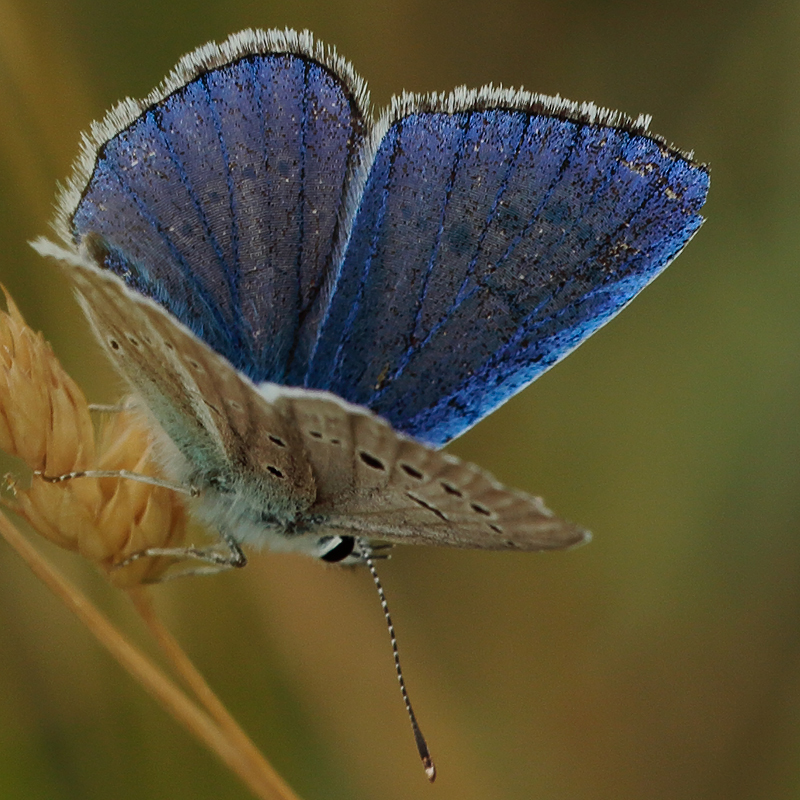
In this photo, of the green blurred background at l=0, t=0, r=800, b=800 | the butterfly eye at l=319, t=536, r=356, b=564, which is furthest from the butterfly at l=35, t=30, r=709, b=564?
the green blurred background at l=0, t=0, r=800, b=800

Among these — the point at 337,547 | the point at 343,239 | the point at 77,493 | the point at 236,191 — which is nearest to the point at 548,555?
the point at 337,547

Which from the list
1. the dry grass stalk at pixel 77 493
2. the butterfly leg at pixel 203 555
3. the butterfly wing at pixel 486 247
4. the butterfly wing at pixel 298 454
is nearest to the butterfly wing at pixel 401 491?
the butterfly wing at pixel 298 454

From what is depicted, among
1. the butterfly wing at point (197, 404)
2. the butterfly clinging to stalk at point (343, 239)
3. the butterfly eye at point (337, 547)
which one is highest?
the butterfly clinging to stalk at point (343, 239)

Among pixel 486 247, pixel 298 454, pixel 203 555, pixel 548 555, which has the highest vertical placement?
pixel 486 247

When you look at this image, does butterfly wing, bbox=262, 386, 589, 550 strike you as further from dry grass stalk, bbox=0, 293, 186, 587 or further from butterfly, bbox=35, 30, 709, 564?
dry grass stalk, bbox=0, 293, 186, 587

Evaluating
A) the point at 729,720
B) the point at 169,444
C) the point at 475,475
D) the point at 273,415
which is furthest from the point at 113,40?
the point at 729,720

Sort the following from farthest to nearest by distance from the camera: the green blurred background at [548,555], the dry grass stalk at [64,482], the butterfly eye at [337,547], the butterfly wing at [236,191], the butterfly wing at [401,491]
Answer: the green blurred background at [548,555] < the butterfly wing at [236,191] < the butterfly eye at [337,547] < the dry grass stalk at [64,482] < the butterfly wing at [401,491]

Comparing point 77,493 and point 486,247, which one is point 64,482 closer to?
point 77,493

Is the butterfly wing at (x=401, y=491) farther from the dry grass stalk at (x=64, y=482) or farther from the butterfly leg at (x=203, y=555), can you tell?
the dry grass stalk at (x=64, y=482)
